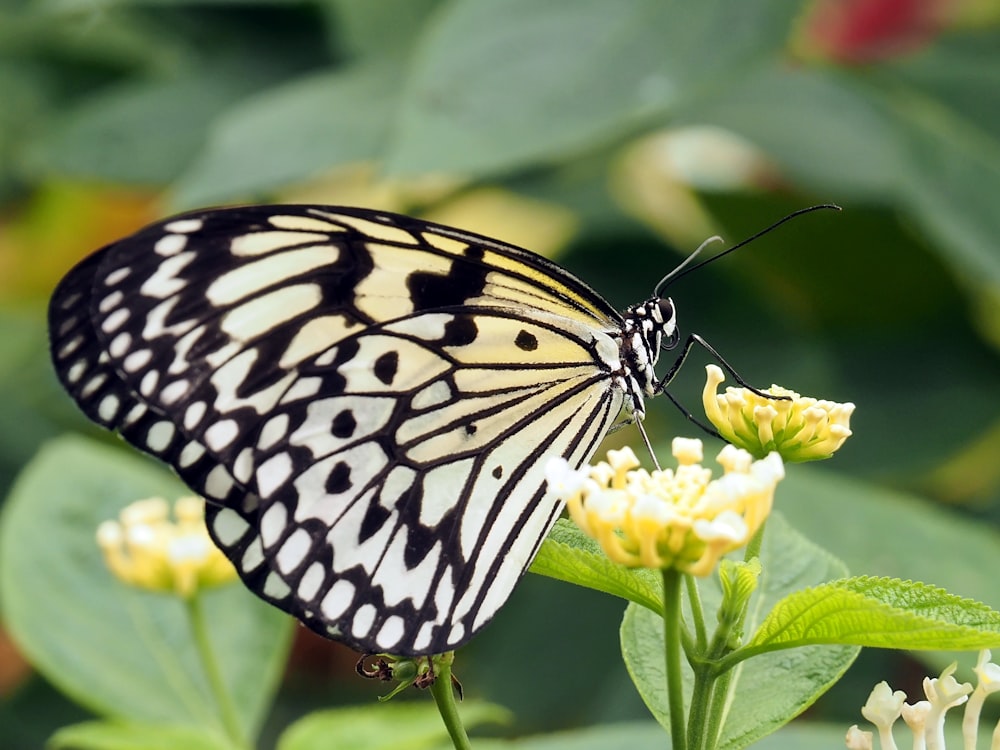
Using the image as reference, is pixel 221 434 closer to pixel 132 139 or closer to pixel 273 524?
pixel 273 524

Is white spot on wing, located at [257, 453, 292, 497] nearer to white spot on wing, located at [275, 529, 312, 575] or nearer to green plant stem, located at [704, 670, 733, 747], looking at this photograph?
white spot on wing, located at [275, 529, 312, 575]

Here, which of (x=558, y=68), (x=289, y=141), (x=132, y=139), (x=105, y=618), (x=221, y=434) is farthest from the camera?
(x=132, y=139)

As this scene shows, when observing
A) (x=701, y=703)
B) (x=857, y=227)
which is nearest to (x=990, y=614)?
(x=701, y=703)

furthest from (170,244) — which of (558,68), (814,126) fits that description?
(814,126)

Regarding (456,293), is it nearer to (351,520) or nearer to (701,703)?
(351,520)

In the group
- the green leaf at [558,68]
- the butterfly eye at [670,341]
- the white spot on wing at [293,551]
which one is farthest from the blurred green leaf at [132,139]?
the white spot on wing at [293,551]
